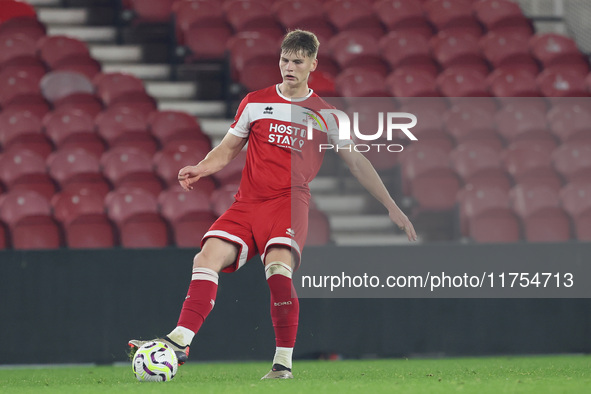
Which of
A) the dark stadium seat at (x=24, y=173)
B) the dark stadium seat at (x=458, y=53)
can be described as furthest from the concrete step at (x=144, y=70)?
the dark stadium seat at (x=458, y=53)

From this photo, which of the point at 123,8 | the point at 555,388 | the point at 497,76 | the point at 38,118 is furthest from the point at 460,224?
the point at 123,8

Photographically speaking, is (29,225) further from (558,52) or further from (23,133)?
(558,52)

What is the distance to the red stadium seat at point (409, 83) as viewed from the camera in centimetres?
823

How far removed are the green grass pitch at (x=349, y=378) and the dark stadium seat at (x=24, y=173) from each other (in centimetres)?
172

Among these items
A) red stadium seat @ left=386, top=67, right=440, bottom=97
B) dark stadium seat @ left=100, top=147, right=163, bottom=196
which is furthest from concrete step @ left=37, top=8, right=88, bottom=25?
red stadium seat @ left=386, top=67, right=440, bottom=97

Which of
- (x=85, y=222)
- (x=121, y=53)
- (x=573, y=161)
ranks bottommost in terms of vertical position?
(x=85, y=222)

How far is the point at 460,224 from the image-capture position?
6.61 m

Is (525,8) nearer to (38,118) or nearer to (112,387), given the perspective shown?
(38,118)

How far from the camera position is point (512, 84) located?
8.44m

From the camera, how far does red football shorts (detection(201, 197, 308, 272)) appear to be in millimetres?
4031

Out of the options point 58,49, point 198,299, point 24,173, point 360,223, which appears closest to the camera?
point 198,299

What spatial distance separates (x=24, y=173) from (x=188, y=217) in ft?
4.87

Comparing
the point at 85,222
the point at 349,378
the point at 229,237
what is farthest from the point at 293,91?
the point at 85,222

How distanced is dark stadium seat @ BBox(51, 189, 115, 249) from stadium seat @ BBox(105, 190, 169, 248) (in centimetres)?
9
